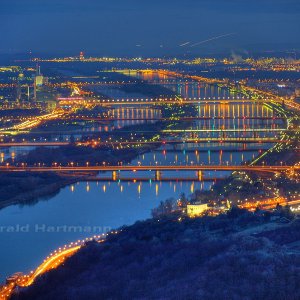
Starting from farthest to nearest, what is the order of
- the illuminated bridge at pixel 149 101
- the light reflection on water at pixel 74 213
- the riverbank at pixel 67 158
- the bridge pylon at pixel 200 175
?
the illuminated bridge at pixel 149 101 < the bridge pylon at pixel 200 175 < the riverbank at pixel 67 158 < the light reflection on water at pixel 74 213

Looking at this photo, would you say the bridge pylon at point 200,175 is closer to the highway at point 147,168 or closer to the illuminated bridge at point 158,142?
the highway at point 147,168

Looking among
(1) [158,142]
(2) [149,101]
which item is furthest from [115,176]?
(2) [149,101]

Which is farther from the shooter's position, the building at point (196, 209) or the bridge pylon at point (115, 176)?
the bridge pylon at point (115, 176)

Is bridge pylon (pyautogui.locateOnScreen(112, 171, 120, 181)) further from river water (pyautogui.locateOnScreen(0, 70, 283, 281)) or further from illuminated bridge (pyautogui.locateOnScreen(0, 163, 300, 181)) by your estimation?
river water (pyautogui.locateOnScreen(0, 70, 283, 281))

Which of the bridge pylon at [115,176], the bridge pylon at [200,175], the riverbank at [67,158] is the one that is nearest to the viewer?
the riverbank at [67,158]

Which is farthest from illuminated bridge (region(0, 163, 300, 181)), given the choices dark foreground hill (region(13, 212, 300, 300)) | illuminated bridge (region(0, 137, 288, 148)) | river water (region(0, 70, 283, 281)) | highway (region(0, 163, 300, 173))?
dark foreground hill (region(13, 212, 300, 300))

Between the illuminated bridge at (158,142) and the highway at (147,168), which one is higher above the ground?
the illuminated bridge at (158,142)

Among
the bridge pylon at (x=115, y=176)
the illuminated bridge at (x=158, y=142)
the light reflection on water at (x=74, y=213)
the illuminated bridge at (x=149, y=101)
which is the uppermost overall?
the illuminated bridge at (x=149, y=101)

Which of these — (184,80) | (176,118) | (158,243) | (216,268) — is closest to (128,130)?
(176,118)

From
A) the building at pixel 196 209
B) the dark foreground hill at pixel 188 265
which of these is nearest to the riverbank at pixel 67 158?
the building at pixel 196 209
